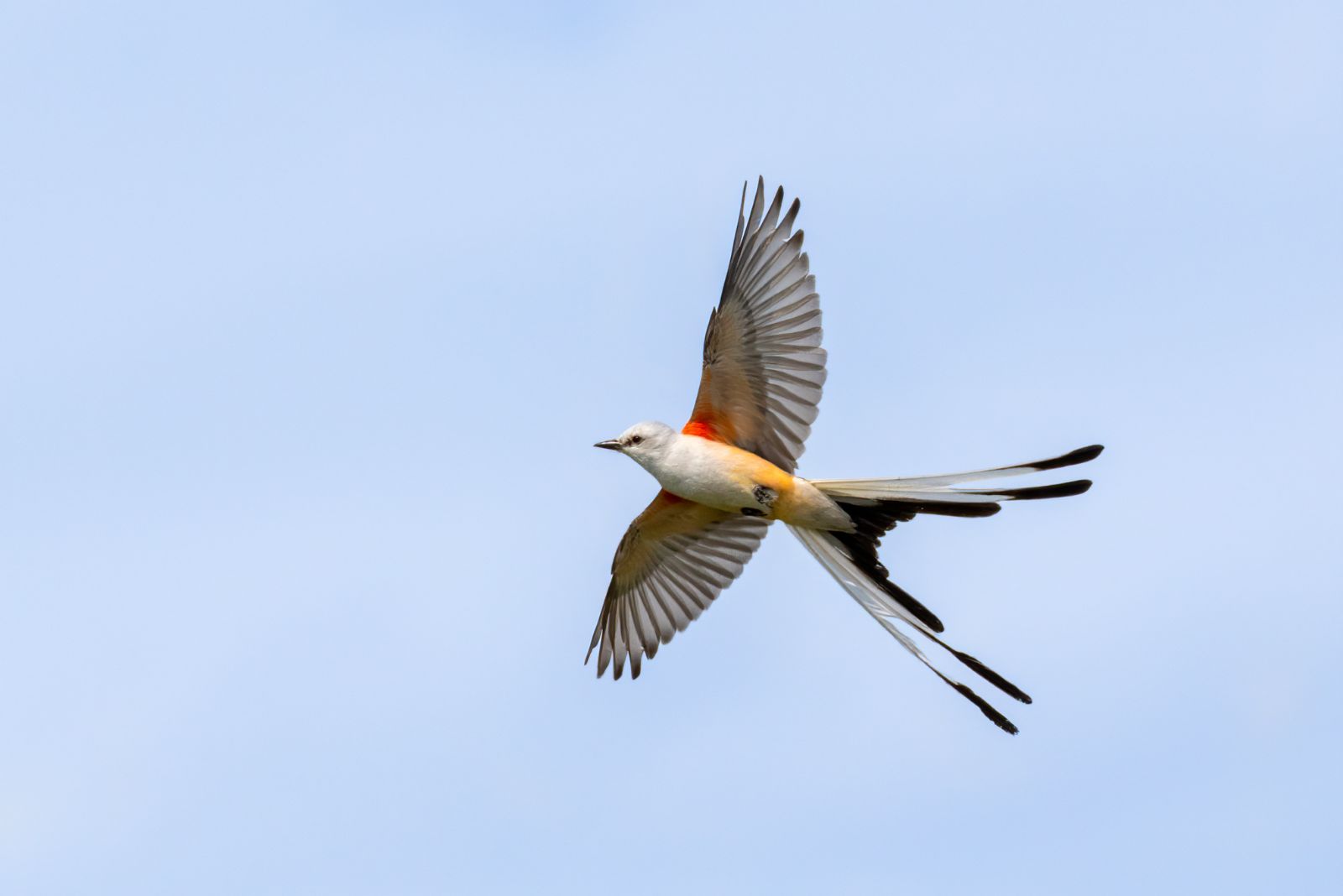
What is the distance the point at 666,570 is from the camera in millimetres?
10688

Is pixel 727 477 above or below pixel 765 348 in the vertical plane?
below

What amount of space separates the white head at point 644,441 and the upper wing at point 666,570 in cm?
76

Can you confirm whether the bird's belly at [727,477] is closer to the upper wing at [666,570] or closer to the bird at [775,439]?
the bird at [775,439]

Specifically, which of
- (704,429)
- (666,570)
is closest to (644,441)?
(704,429)

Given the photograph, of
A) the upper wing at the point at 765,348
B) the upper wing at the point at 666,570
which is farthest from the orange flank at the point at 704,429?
the upper wing at the point at 666,570

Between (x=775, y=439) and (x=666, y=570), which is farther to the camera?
(x=666, y=570)

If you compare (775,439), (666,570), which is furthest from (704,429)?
(666,570)

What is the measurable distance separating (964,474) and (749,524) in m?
2.05

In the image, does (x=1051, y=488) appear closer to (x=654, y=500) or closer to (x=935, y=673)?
(x=935, y=673)

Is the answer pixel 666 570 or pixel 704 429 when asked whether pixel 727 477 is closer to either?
pixel 704 429

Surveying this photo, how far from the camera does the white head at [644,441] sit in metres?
9.49

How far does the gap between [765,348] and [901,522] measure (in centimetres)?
120

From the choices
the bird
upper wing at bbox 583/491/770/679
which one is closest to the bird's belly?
the bird

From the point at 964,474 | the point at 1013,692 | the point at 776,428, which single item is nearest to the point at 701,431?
the point at 776,428
